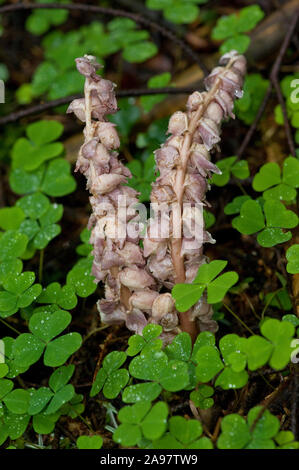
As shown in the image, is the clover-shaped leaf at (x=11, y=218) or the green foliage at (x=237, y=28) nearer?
the clover-shaped leaf at (x=11, y=218)

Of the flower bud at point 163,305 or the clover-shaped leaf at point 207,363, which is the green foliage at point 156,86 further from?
the clover-shaped leaf at point 207,363

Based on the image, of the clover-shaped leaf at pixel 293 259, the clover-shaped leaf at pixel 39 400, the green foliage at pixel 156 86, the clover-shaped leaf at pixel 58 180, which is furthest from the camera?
the green foliage at pixel 156 86

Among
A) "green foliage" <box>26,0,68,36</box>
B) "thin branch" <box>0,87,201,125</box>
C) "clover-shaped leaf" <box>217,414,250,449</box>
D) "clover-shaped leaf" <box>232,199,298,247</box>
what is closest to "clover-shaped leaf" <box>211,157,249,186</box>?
"clover-shaped leaf" <box>232,199,298,247</box>

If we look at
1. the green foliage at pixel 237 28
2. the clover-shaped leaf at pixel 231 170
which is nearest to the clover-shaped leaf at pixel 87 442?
the clover-shaped leaf at pixel 231 170

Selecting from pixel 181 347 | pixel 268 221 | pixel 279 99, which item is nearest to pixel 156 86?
pixel 279 99

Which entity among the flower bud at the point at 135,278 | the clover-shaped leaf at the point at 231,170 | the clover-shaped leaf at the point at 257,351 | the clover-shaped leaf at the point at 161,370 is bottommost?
the clover-shaped leaf at the point at 161,370
